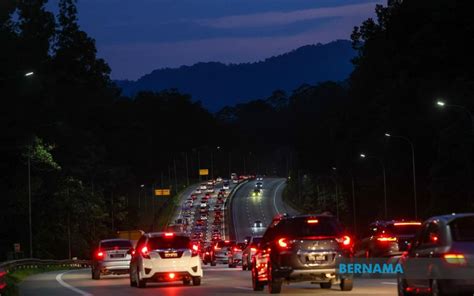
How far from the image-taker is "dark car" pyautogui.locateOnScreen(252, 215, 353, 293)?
24844 millimetres

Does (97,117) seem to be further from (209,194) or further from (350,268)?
(350,268)

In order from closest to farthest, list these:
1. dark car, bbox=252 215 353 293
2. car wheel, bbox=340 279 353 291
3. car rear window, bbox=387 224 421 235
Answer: dark car, bbox=252 215 353 293 → car wheel, bbox=340 279 353 291 → car rear window, bbox=387 224 421 235

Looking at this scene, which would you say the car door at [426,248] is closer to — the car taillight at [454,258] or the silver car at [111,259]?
the car taillight at [454,258]

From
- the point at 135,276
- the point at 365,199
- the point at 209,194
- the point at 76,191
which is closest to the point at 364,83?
the point at 365,199

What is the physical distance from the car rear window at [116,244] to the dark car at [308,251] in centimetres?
1696

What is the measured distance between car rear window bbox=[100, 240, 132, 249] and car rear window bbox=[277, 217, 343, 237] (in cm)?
1726

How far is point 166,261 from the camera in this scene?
31750 millimetres

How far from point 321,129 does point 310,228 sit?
114467 millimetres

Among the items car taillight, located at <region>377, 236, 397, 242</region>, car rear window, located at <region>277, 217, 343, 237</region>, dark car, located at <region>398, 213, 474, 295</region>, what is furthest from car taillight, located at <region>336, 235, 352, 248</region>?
car taillight, located at <region>377, 236, 397, 242</region>

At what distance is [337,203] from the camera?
12950 cm

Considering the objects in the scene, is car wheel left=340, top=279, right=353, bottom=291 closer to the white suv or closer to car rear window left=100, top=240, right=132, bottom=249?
the white suv

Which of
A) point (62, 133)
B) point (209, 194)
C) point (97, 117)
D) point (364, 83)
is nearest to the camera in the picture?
point (62, 133)

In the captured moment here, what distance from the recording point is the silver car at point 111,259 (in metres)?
41.3

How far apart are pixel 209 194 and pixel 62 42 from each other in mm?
74047
